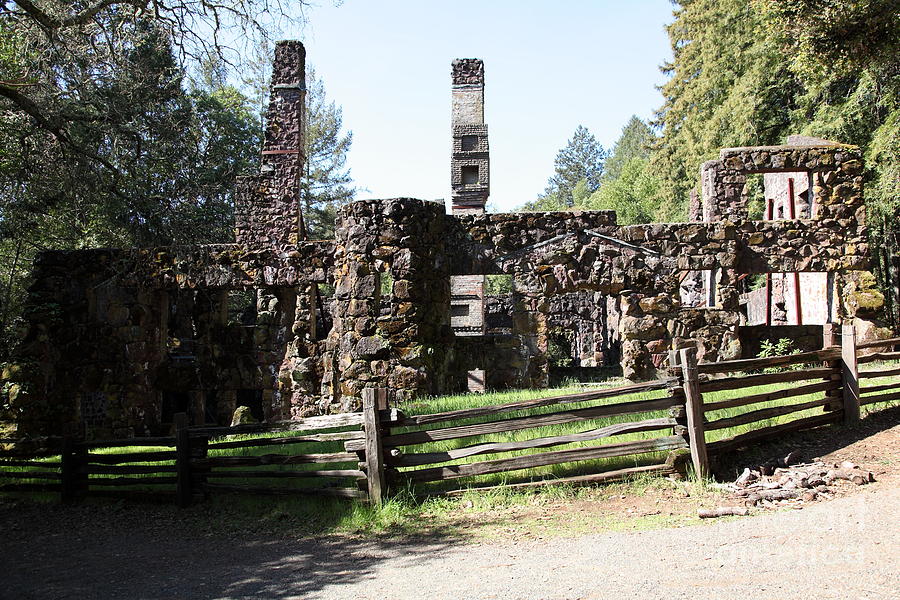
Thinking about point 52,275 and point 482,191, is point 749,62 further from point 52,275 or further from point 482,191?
point 52,275

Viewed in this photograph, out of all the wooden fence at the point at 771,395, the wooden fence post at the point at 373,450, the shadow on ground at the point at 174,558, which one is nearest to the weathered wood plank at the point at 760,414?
the wooden fence at the point at 771,395

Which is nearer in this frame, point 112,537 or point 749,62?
point 112,537

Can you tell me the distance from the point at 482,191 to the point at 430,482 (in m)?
14.5

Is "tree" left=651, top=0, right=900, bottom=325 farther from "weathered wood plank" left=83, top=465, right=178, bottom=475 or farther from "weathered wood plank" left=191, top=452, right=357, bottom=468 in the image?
"weathered wood plank" left=83, top=465, right=178, bottom=475

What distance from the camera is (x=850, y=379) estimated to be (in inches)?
378

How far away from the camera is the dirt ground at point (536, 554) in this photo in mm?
5273

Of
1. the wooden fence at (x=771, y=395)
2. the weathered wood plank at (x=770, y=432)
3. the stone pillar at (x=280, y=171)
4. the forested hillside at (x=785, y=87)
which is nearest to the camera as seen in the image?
the wooden fence at (x=771, y=395)

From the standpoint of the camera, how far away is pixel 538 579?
5.53 metres

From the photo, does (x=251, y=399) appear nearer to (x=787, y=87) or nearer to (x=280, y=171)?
(x=280, y=171)

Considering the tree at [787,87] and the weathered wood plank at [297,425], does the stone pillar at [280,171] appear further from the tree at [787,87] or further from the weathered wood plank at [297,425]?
the tree at [787,87]

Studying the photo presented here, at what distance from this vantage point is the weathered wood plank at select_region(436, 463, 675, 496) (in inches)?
304

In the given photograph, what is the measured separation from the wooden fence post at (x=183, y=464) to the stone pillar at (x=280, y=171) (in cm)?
826

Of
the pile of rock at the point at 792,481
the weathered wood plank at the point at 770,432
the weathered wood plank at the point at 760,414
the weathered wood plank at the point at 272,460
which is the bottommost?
the pile of rock at the point at 792,481

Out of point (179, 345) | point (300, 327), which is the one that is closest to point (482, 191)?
point (300, 327)
